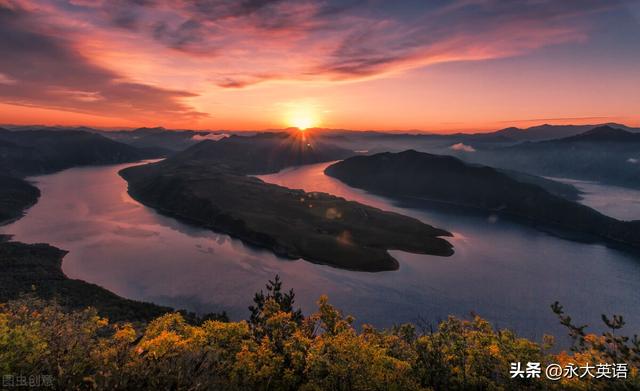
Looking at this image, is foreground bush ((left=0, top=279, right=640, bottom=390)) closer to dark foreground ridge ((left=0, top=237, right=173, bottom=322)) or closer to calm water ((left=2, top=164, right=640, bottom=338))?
dark foreground ridge ((left=0, top=237, right=173, bottom=322))

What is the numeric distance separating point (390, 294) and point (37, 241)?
164200mm

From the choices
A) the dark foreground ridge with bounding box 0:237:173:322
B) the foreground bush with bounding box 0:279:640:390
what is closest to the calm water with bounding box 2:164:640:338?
the dark foreground ridge with bounding box 0:237:173:322

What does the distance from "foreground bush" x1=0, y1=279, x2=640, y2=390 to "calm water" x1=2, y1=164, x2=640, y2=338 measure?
70628 mm

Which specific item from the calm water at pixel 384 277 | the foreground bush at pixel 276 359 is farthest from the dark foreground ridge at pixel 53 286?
the foreground bush at pixel 276 359

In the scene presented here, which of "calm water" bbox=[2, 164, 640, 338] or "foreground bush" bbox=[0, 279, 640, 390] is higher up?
"foreground bush" bbox=[0, 279, 640, 390]

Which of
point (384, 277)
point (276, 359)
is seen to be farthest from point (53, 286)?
point (276, 359)

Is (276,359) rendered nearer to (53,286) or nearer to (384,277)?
(384,277)

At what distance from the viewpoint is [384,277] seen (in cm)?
13150

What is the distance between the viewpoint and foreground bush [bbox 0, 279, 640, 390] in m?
22.4

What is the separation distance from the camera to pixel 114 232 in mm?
180875

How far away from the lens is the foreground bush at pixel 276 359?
22438 millimetres

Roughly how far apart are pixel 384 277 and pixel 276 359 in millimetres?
109211

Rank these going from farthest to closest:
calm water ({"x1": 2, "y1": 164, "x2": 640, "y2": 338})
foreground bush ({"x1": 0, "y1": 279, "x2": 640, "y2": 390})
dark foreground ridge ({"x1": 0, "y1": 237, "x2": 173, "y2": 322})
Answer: calm water ({"x1": 2, "y1": 164, "x2": 640, "y2": 338})
dark foreground ridge ({"x1": 0, "y1": 237, "x2": 173, "y2": 322})
foreground bush ({"x1": 0, "y1": 279, "x2": 640, "y2": 390})

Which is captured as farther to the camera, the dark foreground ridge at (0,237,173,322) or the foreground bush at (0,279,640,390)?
the dark foreground ridge at (0,237,173,322)
